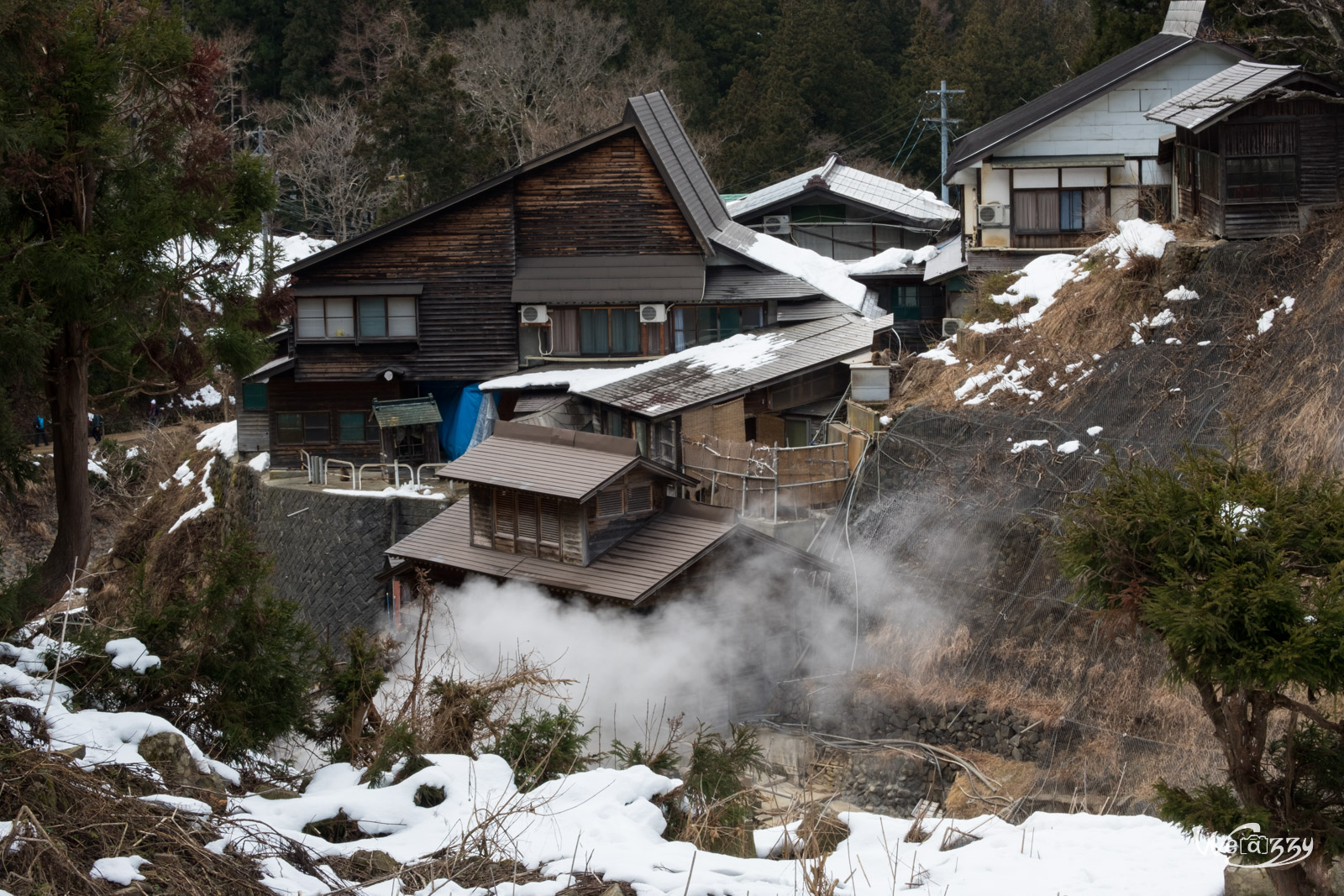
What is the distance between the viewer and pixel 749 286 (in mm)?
30844

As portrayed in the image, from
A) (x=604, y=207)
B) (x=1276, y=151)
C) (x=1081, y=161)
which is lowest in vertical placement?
(x=604, y=207)

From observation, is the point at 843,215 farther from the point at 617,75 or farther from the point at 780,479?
the point at 780,479

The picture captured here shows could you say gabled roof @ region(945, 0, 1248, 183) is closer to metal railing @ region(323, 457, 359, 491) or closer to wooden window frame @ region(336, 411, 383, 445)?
A: metal railing @ region(323, 457, 359, 491)

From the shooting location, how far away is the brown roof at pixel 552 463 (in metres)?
20.2

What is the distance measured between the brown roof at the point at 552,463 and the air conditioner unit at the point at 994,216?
36.0 feet

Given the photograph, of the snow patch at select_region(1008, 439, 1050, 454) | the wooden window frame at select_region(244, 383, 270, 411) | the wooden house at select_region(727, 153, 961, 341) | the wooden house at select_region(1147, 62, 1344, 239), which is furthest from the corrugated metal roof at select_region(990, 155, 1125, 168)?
the wooden window frame at select_region(244, 383, 270, 411)

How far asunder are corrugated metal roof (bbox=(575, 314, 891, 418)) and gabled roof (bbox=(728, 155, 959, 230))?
1110 centimetres

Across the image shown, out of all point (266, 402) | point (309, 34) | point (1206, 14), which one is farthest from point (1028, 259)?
point (309, 34)

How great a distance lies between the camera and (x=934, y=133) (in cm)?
5397

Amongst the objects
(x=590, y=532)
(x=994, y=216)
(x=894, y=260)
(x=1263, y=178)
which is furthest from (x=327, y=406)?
(x=1263, y=178)

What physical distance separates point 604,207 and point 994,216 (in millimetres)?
9019

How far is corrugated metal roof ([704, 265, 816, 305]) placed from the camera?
30609 millimetres

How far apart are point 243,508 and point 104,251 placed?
57.3 feet

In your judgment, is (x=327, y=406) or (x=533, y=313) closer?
(x=533, y=313)
